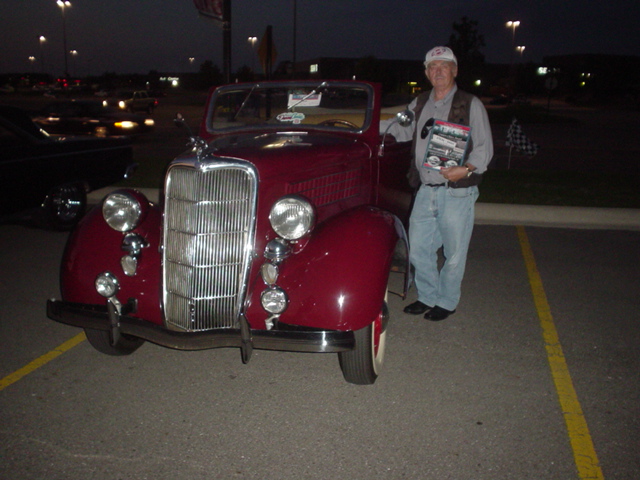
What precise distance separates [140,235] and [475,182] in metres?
2.28

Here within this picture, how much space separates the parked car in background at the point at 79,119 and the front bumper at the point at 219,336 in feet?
46.5

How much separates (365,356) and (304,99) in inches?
93.4

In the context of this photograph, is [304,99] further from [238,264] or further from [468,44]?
[468,44]

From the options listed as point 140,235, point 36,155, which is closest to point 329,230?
point 140,235

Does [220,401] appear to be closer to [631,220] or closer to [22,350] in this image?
[22,350]

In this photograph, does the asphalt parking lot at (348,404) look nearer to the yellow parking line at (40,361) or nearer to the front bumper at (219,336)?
the yellow parking line at (40,361)

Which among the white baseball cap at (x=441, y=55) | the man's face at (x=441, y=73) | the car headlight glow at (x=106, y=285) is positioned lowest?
the car headlight glow at (x=106, y=285)

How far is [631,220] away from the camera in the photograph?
7.86 m

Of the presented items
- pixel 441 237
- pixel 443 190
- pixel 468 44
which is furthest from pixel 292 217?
pixel 468 44

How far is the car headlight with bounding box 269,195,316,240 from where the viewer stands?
10.2ft

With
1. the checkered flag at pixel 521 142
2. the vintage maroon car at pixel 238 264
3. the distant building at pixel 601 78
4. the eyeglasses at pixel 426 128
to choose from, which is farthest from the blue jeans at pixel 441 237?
the distant building at pixel 601 78

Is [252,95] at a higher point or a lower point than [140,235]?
higher

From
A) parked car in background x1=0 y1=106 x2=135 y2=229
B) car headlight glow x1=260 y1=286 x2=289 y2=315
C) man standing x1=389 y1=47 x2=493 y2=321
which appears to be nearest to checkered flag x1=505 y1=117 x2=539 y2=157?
man standing x1=389 y1=47 x2=493 y2=321

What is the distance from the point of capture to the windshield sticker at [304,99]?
15.3ft
